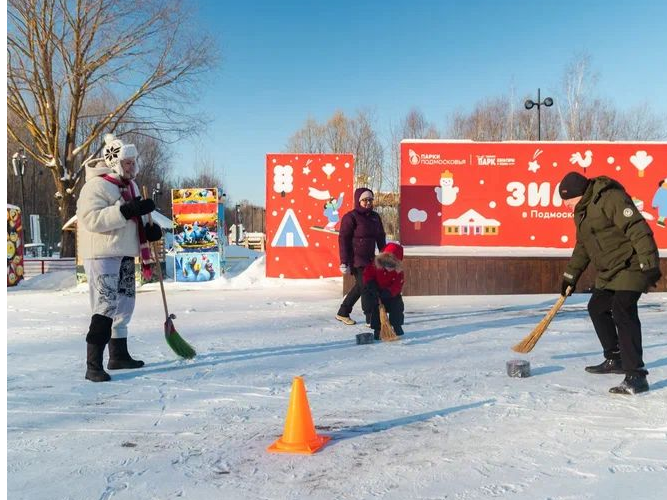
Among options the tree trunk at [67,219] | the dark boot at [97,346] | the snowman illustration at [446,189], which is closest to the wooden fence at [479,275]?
the snowman illustration at [446,189]

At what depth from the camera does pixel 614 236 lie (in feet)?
14.8

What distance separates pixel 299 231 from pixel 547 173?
5883 mm

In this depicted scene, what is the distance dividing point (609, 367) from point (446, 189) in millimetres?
8033

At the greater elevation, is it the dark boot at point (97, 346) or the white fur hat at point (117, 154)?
the white fur hat at point (117, 154)

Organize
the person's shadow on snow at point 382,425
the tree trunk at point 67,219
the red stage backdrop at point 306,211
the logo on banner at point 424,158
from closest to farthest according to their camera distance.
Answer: the person's shadow on snow at point 382,425 → the logo on banner at point 424,158 → the red stage backdrop at point 306,211 → the tree trunk at point 67,219

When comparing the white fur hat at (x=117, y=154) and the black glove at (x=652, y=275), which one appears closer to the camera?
the black glove at (x=652, y=275)

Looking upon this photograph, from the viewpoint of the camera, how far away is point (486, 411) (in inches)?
158

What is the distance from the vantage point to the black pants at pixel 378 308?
266 inches

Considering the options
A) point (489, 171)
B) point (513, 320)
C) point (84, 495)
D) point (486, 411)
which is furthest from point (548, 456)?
point (489, 171)

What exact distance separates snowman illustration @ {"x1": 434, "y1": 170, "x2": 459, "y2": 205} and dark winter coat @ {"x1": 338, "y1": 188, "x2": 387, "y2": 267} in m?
5.55

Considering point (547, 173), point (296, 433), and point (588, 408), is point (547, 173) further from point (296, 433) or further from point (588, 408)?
point (296, 433)

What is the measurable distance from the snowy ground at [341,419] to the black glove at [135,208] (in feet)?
4.59

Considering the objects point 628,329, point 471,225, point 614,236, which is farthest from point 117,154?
point 471,225

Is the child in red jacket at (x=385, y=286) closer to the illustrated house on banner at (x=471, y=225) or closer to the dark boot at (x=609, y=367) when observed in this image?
the dark boot at (x=609, y=367)
